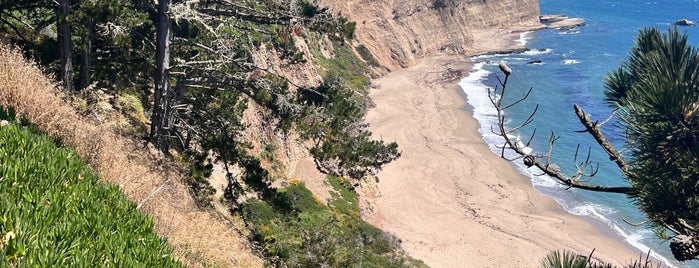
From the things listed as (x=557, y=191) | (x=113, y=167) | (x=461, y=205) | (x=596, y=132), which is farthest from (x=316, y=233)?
(x=557, y=191)

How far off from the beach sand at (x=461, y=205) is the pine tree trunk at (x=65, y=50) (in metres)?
18.5

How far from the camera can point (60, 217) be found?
13.3ft

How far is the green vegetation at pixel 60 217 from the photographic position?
134 inches

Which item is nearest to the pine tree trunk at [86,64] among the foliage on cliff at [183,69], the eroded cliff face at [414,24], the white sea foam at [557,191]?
the foliage on cliff at [183,69]

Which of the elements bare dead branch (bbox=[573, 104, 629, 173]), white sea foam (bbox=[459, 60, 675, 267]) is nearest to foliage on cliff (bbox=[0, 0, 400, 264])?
bare dead branch (bbox=[573, 104, 629, 173])

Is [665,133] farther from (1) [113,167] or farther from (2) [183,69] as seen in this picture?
(2) [183,69]

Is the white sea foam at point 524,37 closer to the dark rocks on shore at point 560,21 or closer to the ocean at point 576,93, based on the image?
the ocean at point 576,93

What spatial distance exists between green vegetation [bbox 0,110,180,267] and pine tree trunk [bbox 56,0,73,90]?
7.04 m

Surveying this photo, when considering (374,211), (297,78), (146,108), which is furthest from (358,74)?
(146,108)

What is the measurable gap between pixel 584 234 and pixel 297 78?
2328 centimetres

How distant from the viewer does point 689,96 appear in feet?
16.2

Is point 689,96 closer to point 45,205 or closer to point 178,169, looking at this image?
point 45,205

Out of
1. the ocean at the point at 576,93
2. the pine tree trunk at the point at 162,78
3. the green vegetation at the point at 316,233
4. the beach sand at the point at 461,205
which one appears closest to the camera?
the pine tree trunk at the point at 162,78


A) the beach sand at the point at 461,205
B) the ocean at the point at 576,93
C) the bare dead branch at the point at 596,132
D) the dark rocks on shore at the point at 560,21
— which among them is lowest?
the beach sand at the point at 461,205
